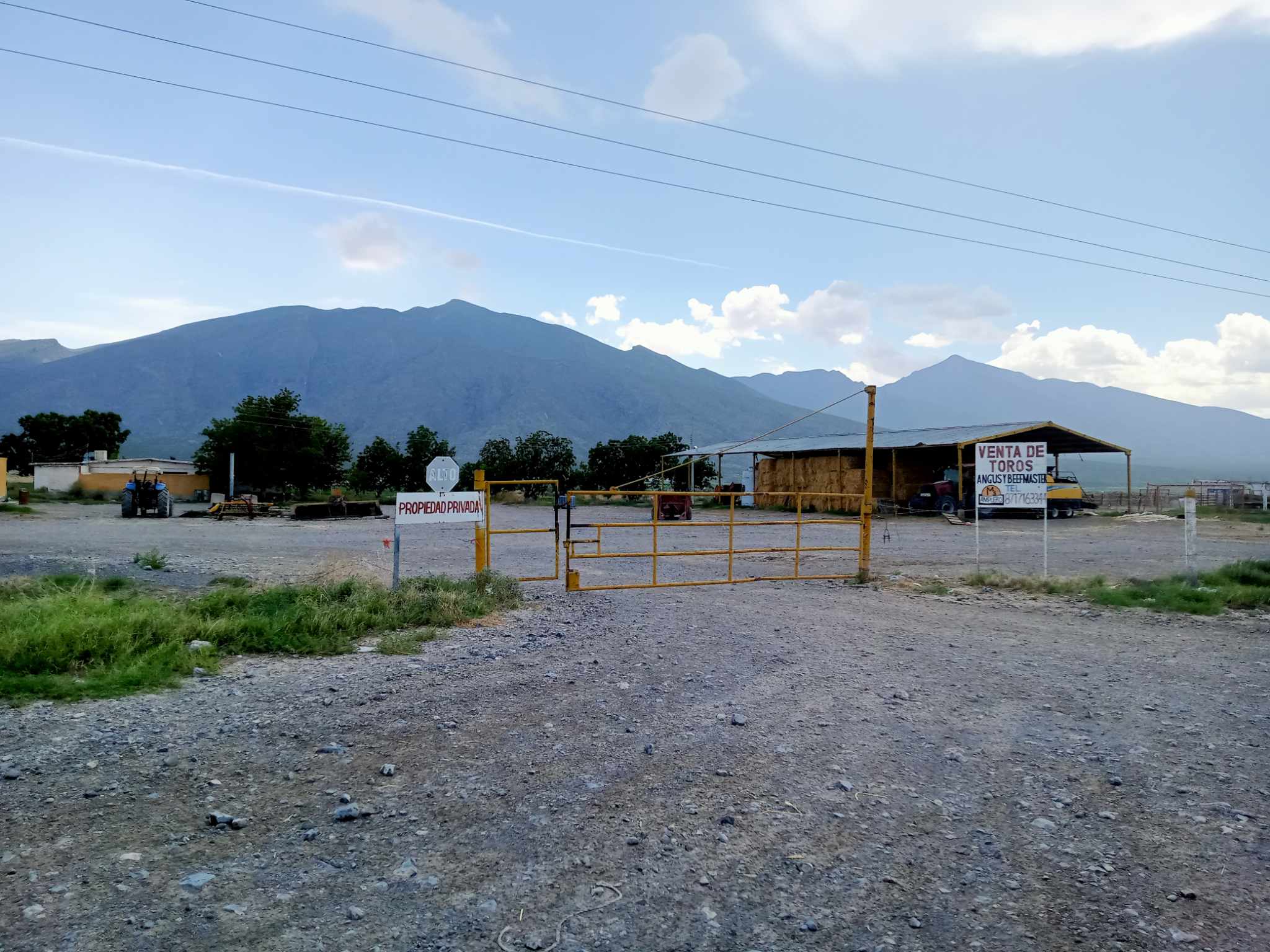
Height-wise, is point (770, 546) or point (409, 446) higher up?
point (409, 446)

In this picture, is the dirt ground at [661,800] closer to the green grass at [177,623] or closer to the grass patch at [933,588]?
the green grass at [177,623]

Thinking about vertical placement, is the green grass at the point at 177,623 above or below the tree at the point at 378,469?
below

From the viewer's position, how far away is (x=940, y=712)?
247 inches

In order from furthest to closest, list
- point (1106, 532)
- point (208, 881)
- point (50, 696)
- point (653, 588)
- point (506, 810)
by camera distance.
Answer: point (1106, 532) → point (653, 588) → point (50, 696) → point (506, 810) → point (208, 881)

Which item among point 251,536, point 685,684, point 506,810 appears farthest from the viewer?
point 251,536

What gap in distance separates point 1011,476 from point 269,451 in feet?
165

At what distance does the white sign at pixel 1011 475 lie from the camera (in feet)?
48.1

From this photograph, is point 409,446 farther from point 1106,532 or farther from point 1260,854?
point 1260,854

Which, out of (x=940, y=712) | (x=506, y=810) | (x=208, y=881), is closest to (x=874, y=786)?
(x=940, y=712)

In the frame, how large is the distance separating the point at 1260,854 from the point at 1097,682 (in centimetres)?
350

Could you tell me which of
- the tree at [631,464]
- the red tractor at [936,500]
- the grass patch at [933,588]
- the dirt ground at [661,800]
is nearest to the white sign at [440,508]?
the dirt ground at [661,800]

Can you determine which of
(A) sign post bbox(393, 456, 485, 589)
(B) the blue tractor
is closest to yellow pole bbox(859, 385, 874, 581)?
(A) sign post bbox(393, 456, 485, 589)

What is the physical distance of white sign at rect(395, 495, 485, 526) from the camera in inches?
→ 417

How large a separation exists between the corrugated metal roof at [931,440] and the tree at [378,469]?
25.7 m
